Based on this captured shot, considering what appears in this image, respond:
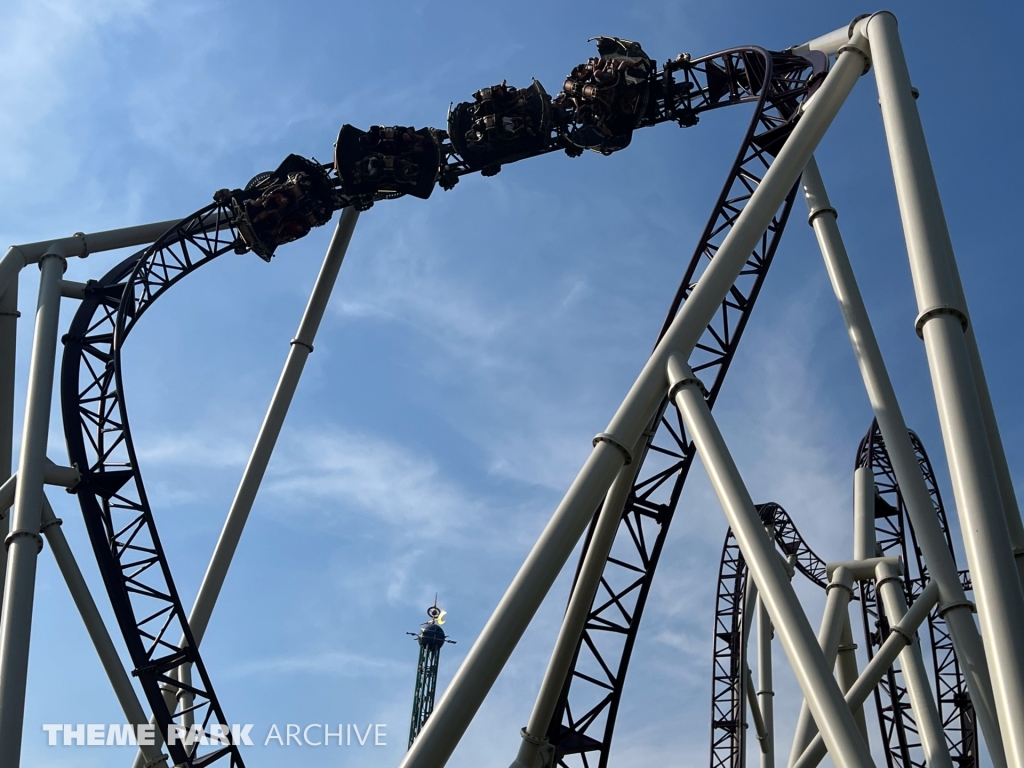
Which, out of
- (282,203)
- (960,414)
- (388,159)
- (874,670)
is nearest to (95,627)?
(282,203)

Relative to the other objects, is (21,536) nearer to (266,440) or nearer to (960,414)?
(266,440)

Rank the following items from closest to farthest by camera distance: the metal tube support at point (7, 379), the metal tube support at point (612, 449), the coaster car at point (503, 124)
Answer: the metal tube support at point (612, 449)
the metal tube support at point (7, 379)
the coaster car at point (503, 124)

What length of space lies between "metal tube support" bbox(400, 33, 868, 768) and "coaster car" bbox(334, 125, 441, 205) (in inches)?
273

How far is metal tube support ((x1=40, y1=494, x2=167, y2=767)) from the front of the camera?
43.6ft

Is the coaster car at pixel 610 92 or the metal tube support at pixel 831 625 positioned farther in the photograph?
the coaster car at pixel 610 92

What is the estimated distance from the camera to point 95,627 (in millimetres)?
13516

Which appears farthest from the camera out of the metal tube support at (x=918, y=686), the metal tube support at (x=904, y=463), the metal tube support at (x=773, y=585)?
the metal tube support at (x=918, y=686)

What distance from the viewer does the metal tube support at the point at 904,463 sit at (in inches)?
354

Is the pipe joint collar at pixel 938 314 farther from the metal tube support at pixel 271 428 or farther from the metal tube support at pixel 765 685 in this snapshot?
the metal tube support at pixel 765 685

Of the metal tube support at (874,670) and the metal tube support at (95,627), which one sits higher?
the metal tube support at (95,627)

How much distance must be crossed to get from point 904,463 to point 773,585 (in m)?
3.15

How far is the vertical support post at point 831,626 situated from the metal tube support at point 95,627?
26.5ft

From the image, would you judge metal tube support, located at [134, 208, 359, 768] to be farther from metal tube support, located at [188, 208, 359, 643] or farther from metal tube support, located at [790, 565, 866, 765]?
metal tube support, located at [790, 565, 866, 765]

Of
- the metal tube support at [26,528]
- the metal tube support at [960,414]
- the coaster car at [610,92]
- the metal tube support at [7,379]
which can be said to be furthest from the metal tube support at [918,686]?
the metal tube support at [7,379]
